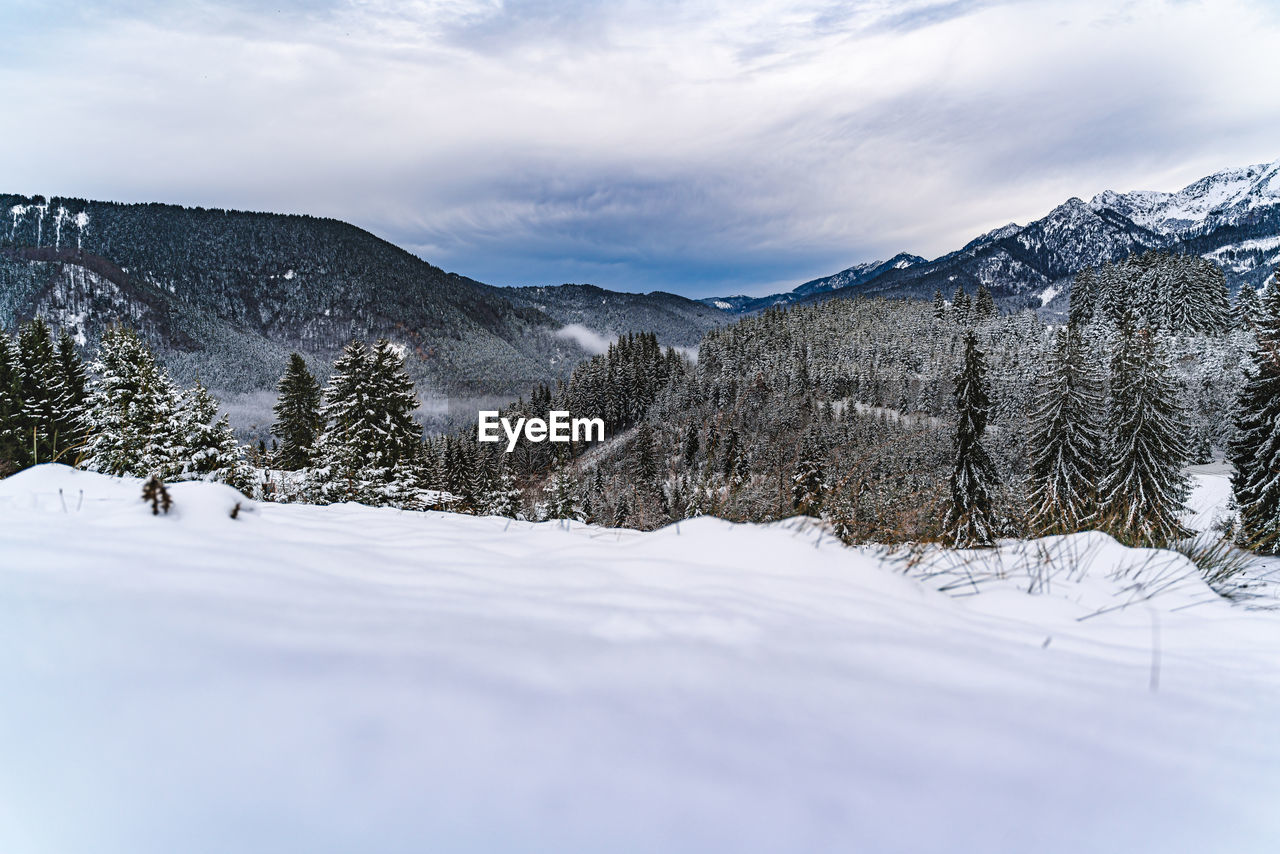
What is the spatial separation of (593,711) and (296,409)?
105 feet

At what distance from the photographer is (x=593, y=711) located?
4.95 ft

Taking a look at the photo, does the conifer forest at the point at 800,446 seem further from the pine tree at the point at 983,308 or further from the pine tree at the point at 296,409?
the pine tree at the point at 983,308

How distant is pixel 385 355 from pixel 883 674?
22.0 meters

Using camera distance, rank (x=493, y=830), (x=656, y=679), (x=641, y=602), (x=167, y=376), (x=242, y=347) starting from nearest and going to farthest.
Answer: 1. (x=493, y=830)
2. (x=656, y=679)
3. (x=641, y=602)
4. (x=167, y=376)
5. (x=242, y=347)

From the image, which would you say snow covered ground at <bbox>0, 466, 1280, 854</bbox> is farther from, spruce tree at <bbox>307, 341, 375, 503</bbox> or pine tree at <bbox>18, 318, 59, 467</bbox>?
pine tree at <bbox>18, 318, 59, 467</bbox>

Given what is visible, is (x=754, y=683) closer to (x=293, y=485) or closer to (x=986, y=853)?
(x=986, y=853)

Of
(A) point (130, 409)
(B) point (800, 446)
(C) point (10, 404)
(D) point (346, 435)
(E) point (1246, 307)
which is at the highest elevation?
(E) point (1246, 307)

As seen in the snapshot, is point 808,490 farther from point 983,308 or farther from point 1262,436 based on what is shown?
point 983,308

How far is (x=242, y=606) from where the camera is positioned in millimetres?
1979

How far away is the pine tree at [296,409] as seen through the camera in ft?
88.7

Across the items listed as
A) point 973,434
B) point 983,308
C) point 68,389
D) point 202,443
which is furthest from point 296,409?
point 983,308

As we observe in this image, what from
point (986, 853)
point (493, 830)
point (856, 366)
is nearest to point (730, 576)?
point (986, 853)

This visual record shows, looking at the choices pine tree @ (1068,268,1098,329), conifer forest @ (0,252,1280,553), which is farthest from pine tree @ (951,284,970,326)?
conifer forest @ (0,252,1280,553)

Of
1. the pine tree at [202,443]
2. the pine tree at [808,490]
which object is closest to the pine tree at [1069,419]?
the pine tree at [808,490]
